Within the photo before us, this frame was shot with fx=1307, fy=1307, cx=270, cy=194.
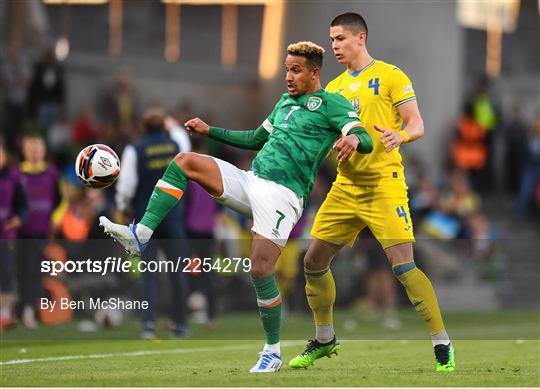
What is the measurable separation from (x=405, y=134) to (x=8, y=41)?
1501 centimetres

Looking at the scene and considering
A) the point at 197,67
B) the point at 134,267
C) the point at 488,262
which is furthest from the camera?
the point at 197,67

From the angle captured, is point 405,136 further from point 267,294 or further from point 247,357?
point 247,357

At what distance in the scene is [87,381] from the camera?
843cm

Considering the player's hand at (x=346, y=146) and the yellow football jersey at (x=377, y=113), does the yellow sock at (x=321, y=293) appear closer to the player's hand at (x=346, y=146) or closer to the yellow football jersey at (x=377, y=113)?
the yellow football jersey at (x=377, y=113)

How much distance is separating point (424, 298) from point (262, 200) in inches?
55.8

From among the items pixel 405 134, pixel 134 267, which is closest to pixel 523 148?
pixel 134 267

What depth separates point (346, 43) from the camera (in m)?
9.63

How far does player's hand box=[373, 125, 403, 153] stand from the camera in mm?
8898

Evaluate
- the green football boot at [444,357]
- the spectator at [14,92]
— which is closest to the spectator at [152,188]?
the green football boot at [444,357]

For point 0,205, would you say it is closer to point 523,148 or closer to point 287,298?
point 287,298

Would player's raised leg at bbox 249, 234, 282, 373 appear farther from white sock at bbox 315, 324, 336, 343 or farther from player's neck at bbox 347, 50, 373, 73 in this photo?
player's neck at bbox 347, 50, 373, 73

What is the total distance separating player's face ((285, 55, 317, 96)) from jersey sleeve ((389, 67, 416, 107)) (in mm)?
671

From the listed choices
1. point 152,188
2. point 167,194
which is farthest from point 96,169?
point 152,188

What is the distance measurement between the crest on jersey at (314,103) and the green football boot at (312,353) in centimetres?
181
